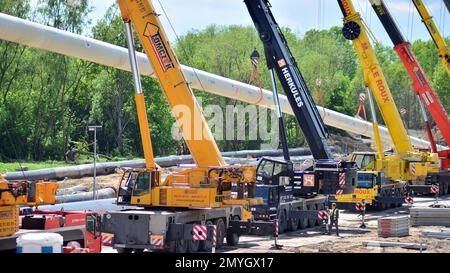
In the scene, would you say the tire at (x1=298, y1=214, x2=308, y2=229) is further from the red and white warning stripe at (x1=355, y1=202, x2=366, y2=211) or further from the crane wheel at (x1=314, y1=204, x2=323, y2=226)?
the red and white warning stripe at (x1=355, y1=202, x2=366, y2=211)

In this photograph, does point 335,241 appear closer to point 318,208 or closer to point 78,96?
point 318,208

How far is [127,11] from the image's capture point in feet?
76.2

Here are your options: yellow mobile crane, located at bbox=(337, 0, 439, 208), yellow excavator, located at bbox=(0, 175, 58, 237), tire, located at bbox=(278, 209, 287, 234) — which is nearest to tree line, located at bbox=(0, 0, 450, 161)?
yellow mobile crane, located at bbox=(337, 0, 439, 208)

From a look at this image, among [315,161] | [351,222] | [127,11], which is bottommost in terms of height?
[351,222]

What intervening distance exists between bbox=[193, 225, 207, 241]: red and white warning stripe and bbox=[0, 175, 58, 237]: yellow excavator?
14.5 feet

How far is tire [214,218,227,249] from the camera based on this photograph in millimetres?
24000

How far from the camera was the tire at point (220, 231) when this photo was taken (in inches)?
945

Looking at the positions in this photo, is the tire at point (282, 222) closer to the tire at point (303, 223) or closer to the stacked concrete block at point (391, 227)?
the tire at point (303, 223)

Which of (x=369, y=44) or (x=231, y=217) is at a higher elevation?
(x=369, y=44)

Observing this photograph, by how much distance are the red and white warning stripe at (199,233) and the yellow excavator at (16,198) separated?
4.41m
